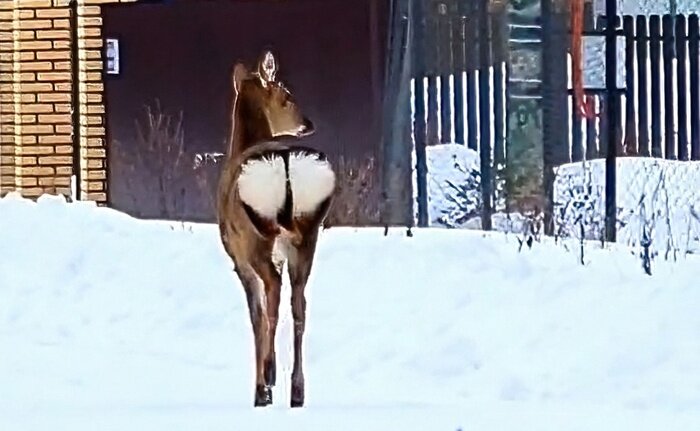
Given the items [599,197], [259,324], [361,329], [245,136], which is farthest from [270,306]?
[599,197]

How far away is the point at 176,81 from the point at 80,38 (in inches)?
32.2

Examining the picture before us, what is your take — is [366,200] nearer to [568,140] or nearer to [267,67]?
[568,140]

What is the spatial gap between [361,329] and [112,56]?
18.1 ft

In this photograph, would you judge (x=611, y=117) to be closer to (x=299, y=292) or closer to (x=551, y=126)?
(x=551, y=126)

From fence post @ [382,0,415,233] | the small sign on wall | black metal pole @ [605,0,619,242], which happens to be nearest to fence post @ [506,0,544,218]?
black metal pole @ [605,0,619,242]

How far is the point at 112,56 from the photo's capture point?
14.5 m

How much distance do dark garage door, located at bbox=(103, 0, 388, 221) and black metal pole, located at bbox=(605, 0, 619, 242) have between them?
2.18 metres

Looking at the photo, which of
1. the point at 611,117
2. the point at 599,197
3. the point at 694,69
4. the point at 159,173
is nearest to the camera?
the point at 611,117

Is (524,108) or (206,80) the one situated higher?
(206,80)

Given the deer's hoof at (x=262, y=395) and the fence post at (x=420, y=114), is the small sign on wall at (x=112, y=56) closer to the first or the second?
the fence post at (x=420, y=114)

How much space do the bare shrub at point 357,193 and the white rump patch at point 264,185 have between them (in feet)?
17.5

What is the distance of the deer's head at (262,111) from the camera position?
7.52 meters

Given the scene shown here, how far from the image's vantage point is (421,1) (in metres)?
14.1

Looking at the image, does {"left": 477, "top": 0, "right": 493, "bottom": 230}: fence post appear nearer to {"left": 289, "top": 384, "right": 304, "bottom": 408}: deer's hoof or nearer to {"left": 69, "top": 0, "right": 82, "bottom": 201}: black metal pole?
{"left": 69, "top": 0, "right": 82, "bottom": 201}: black metal pole
